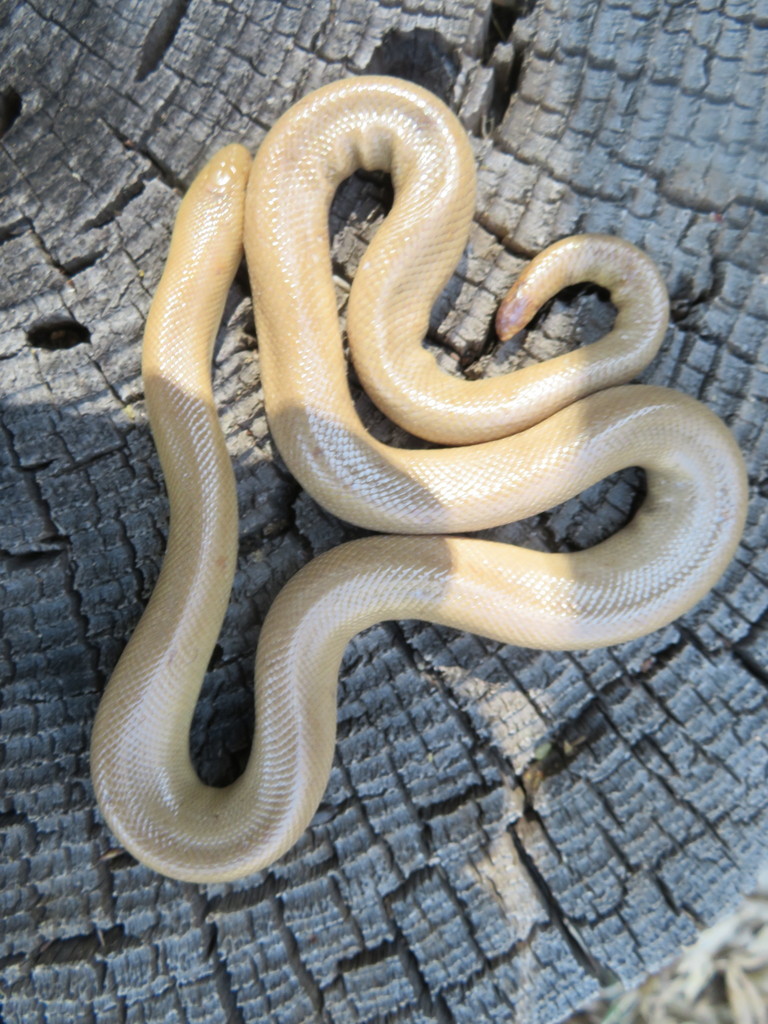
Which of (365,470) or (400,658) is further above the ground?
(365,470)

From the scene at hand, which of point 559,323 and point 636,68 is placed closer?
point 636,68

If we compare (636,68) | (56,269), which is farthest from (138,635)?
(636,68)

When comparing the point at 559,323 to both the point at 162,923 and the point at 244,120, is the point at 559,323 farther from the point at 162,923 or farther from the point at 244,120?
the point at 162,923
